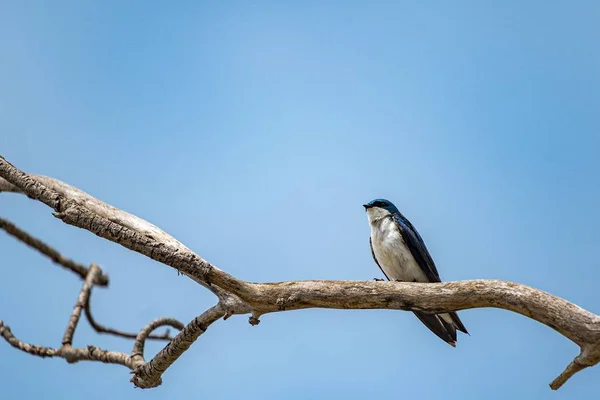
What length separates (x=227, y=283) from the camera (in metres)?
5.91

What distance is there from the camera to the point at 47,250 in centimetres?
870

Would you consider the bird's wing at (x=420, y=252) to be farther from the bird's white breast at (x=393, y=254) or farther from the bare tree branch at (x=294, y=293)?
the bare tree branch at (x=294, y=293)

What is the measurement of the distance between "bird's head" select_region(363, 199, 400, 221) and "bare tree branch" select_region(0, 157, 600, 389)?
11.0 ft

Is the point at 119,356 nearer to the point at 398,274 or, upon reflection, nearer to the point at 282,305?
the point at 282,305

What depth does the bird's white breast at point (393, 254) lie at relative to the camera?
8438 millimetres

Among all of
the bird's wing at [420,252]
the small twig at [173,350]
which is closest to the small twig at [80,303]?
the small twig at [173,350]

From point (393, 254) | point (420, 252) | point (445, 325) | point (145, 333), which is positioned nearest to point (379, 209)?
point (393, 254)

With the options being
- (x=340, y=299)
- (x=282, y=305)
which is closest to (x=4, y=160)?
(x=282, y=305)

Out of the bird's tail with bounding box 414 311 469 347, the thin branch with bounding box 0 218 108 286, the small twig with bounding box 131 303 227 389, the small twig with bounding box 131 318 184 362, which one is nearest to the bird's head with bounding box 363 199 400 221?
the bird's tail with bounding box 414 311 469 347

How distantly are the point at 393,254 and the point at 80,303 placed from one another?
360 cm

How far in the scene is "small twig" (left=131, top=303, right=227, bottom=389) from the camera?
19.7 ft

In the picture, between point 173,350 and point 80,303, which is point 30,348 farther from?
point 173,350

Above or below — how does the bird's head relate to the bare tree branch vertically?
above

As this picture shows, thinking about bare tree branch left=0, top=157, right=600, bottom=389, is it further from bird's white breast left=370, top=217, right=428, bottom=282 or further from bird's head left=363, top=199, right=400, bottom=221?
bird's head left=363, top=199, right=400, bottom=221
